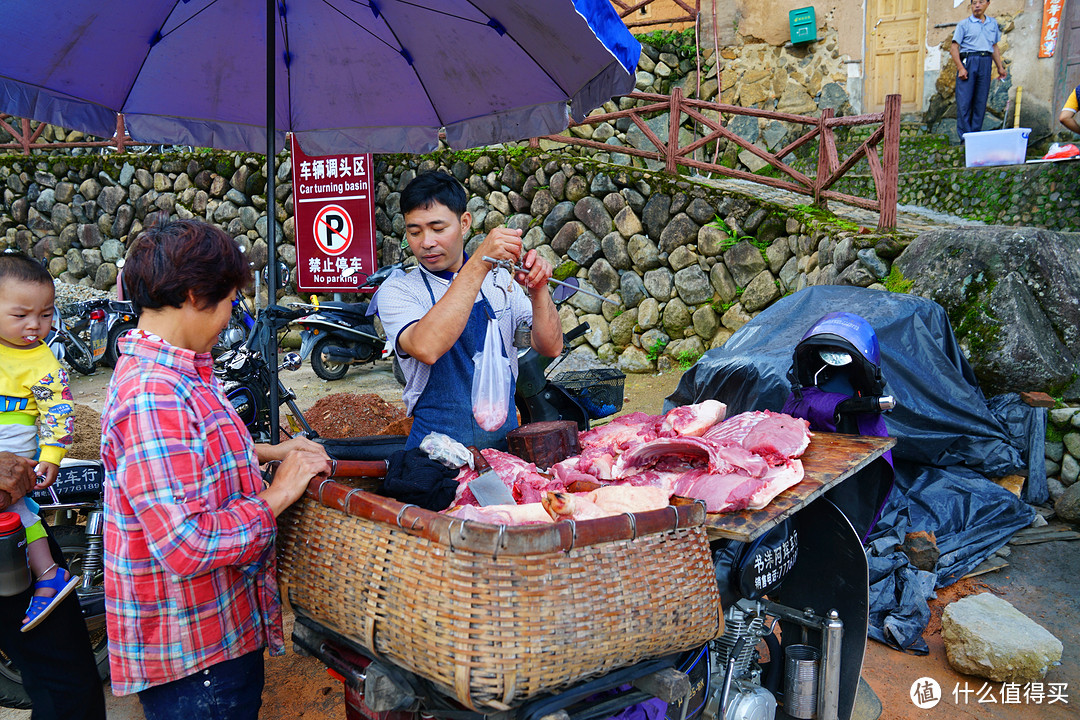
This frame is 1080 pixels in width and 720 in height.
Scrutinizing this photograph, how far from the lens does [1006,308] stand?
5.21 m

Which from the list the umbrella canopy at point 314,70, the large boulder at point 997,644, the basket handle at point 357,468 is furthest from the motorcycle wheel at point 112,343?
the large boulder at point 997,644

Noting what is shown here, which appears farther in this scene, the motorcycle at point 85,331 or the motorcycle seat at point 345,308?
the motorcycle at point 85,331

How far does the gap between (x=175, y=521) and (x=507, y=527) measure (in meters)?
0.79

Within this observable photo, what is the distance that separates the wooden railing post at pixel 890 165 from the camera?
6.68 m

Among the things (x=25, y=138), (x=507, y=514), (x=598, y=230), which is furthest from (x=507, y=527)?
(x=25, y=138)

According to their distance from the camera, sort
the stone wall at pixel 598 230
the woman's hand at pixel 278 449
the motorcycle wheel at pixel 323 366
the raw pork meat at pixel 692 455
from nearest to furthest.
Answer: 1. the woman's hand at pixel 278 449
2. the raw pork meat at pixel 692 455
3. the stone wall at pixel 598 230
4. the motorcycle wheel at pixel 323 366

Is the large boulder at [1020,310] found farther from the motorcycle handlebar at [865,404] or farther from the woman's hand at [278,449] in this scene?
the woman's hand at [278,449]

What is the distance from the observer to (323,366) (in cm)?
943

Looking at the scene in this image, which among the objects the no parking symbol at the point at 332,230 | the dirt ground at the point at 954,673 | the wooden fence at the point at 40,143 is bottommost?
the dirt ground at the point at 954,673

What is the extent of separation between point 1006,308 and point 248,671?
5.58m

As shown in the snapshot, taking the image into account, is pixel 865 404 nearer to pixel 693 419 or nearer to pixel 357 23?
pixel 693 419

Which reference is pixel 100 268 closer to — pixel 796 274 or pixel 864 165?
pixel 796 274

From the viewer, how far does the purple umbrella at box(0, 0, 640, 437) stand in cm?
282

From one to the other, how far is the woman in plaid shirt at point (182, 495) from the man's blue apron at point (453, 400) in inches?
27.4
